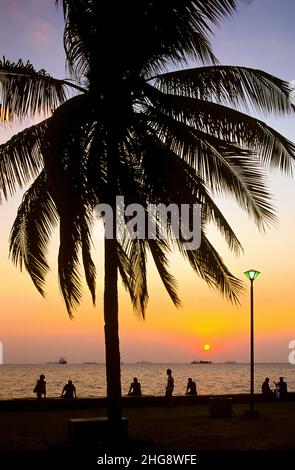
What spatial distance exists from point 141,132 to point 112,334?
14.3 feet

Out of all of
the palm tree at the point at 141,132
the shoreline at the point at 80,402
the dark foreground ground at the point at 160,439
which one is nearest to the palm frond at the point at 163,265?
the palm tree at the point at 141,132

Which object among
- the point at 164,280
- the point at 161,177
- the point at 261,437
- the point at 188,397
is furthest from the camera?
the point at 188,397

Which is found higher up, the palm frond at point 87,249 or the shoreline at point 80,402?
the palm frond at point 87,249

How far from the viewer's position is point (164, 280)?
15.1 metres

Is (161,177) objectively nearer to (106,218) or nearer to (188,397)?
(106,218)

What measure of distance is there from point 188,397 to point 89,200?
62.1 ft

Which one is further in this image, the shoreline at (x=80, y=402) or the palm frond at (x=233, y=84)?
the shoreline at (x=80, y=402)

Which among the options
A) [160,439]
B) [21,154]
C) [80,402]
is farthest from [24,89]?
[80,402]

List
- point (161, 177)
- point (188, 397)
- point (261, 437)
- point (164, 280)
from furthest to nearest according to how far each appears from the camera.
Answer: point (188, 397) → point (261, 437) → point (164, 280) → point (161, 177)

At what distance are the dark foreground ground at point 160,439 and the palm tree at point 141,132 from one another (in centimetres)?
142

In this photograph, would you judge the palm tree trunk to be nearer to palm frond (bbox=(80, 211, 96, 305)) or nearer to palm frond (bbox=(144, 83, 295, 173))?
palm frond (bbox=(80, 211, 96, 305))

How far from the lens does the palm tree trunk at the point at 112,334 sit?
14001 millimetres

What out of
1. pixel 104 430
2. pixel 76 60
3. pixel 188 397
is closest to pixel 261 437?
pixel 104 430

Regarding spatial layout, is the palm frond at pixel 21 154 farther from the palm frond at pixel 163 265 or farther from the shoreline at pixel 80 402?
the shoreline at pixel 80 402
